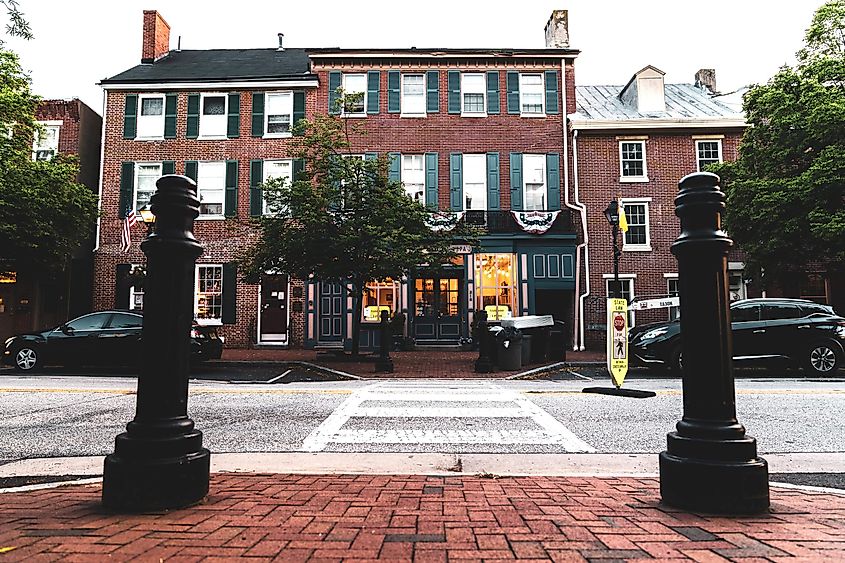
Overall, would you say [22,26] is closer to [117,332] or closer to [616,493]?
[616,493]

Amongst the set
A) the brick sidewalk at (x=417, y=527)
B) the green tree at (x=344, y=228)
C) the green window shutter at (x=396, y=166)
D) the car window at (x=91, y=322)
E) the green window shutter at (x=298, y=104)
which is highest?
the green window shutter at (x=298, y=104)

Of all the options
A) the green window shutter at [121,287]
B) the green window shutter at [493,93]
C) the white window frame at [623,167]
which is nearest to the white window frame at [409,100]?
the green window shutter at [493,93]

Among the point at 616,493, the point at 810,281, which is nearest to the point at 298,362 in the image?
the point at 616,493

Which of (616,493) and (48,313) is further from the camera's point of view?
(48,313)

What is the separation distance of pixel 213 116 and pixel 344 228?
1143 cm

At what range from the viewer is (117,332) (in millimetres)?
12930

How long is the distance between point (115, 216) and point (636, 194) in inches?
792

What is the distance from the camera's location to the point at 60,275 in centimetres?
2025

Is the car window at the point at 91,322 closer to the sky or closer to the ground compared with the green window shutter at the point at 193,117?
closer to the ground

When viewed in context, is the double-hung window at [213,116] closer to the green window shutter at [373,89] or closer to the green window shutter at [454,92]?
the green window shutter at [373,89]

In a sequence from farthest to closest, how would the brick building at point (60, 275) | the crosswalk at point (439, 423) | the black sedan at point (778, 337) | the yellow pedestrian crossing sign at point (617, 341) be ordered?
the brick building at point (60, 275) < the black sedan at point (778, 337) < the yellow pedestrian crossing sign at point (617, 341) < the crosswalk at point (439, 423)

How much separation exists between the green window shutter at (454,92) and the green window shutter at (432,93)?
0.47 meters

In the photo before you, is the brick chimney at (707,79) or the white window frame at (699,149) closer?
the white window frame at (699,149)

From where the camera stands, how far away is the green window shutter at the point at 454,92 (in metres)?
21.3
